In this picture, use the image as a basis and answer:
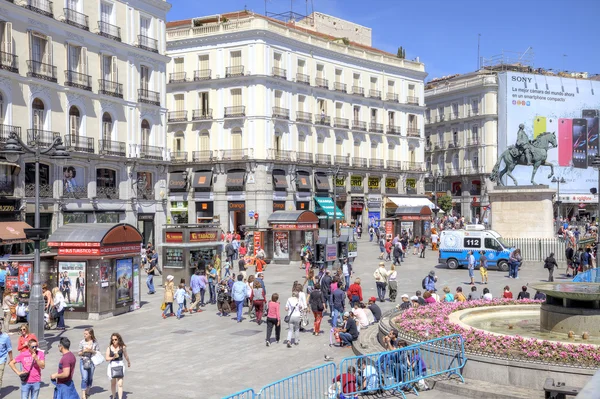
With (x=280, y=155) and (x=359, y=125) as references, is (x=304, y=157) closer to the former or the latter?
(x=280, y=155)

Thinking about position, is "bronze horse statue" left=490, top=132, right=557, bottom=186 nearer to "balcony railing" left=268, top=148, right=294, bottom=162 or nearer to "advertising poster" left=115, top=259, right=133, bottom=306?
"balcony railing" left=268, top=148, right=294, bottom=162

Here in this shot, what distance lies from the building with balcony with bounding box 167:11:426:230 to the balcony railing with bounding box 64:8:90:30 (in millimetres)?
17082

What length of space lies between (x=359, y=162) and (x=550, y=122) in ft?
69.8

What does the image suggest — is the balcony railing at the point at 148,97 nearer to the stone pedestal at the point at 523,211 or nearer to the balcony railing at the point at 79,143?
the balcony railing at the point at 79,143

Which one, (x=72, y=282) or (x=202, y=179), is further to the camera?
(x=202, y=179)

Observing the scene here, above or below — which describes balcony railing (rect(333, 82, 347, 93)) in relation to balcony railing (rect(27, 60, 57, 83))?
above

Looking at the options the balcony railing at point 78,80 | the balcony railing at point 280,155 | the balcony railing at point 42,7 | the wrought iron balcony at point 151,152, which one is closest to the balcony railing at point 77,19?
the balcony railing at point 42,7

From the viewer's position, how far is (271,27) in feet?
178

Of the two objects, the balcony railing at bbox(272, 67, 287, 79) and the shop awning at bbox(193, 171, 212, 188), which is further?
the shop awning at bbox(193, 171, 212, 188)

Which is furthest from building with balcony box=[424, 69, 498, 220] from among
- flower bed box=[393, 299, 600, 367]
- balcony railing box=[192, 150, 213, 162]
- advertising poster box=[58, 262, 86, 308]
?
flower bed box=[393, 299, 600, 367]

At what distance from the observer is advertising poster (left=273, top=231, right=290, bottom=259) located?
125 feet

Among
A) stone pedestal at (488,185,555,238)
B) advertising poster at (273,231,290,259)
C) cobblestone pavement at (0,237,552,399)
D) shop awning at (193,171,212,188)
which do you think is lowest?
cobblestone pavement at (0,237,552,399)

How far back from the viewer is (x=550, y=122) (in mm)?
67312

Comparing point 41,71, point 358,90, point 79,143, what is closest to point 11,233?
point 79,143
